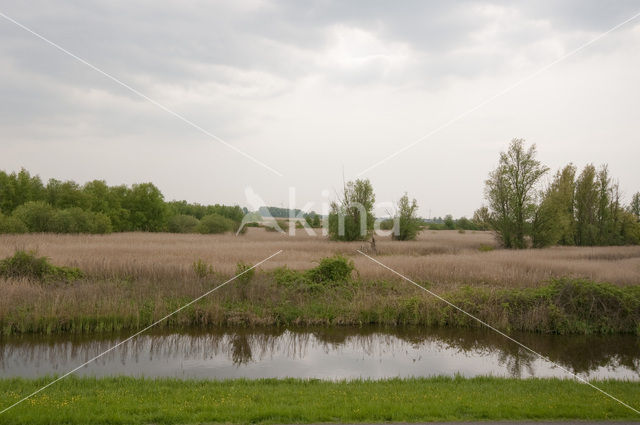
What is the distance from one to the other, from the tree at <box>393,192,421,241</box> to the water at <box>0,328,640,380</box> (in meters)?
32.7

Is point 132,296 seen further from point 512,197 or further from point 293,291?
point 512,197

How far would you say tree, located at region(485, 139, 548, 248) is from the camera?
39.8 metres

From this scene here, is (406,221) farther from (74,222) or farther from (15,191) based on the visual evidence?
(15,191)

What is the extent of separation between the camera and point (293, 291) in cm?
1800

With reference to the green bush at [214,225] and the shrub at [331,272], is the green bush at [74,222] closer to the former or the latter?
the green bush at [214,225]

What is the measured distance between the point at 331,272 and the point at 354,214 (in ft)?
80.5

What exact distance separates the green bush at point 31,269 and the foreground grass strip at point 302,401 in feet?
33.9

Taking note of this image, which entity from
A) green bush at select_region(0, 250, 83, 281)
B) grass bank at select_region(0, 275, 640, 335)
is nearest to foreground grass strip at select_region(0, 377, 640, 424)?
grass bank at select_region(0, 275, 640, 335)

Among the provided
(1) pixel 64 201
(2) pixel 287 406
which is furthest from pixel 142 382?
(1) pixel 64 201

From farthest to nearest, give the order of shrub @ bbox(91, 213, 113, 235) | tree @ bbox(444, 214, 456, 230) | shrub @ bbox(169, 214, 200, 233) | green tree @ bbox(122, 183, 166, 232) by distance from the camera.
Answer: tree @ bbox(444, 214, 456, 230)
shrub @ bbox(169, 214, 200, 233)
green tree @ bbox(122, 183, 166, 232)
shrub @ bbox(91, 213, 113, 235)

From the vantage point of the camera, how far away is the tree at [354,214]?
42.8m

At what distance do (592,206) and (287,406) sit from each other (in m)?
49.8

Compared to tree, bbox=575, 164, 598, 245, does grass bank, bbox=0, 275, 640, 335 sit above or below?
below

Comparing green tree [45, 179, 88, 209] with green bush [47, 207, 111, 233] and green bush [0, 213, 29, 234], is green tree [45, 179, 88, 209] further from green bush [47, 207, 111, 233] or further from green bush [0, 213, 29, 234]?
green bush [0, 213, 29, 234]
